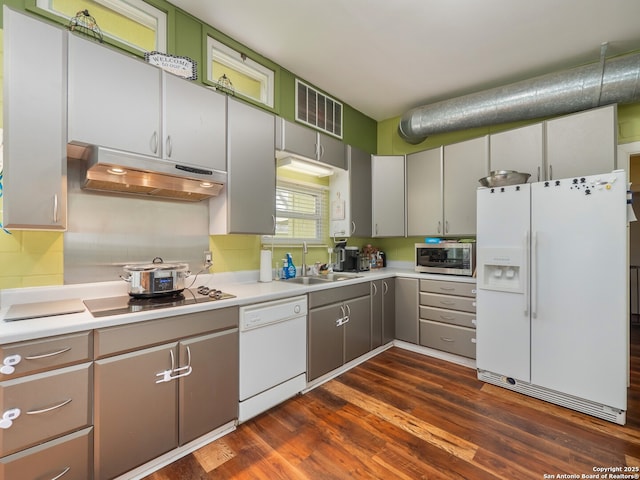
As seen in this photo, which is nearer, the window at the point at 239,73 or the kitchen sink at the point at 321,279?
the window at the point at 239,73

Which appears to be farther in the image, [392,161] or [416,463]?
[392,161]

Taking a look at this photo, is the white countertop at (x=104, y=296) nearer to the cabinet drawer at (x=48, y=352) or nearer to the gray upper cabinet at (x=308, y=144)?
the cabinet drawer at (x=48, y=352)

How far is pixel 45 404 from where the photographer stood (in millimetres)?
1268

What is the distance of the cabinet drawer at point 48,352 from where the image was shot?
121cm

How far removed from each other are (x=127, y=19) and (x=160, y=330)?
2158 mm

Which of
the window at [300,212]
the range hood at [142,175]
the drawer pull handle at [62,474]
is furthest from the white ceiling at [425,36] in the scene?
the drawer pull handle at [62,474]

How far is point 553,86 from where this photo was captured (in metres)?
2.73

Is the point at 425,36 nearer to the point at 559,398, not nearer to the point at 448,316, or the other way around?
the point at 448,316

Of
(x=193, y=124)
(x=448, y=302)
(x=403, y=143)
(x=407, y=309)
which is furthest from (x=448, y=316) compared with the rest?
(x=193, y=124)

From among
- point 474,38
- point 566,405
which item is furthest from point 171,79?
point 566,405

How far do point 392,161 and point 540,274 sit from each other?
2.08 m

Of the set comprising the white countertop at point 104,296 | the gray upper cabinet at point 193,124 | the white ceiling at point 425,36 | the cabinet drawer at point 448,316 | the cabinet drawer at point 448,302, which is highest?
the white ceiling at point 425,36

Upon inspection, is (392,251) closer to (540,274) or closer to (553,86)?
(540,274)

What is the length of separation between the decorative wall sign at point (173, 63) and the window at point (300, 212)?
4.24ft
